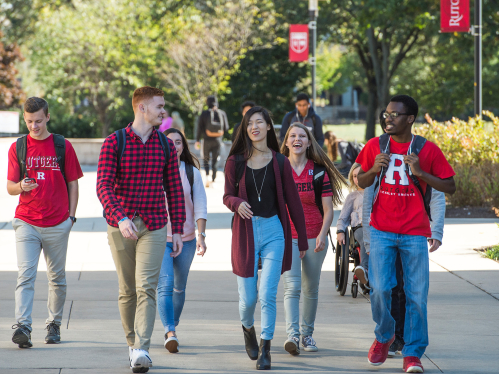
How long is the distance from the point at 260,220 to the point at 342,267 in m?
2.34

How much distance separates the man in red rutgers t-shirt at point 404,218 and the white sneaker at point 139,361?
1.51 metres

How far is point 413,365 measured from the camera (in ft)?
14.8

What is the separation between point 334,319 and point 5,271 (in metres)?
3.97

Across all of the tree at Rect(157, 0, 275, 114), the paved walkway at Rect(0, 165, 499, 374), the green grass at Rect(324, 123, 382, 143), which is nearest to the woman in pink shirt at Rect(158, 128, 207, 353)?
the paved walkway at Rect(0, 165, 499, 374)

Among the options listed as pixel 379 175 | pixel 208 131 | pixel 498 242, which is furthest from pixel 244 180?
pixel 208 131

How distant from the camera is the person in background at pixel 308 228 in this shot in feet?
16.4

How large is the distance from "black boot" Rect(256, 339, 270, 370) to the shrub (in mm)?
8643

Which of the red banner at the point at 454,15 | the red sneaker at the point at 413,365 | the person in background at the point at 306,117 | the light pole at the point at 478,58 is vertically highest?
the red banner at the point at 454,15

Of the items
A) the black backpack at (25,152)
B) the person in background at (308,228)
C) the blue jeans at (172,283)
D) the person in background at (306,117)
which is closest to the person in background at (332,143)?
the person in background at (306,117)

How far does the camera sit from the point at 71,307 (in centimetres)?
632

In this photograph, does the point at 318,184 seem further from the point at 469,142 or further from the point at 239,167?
the point at 469,142

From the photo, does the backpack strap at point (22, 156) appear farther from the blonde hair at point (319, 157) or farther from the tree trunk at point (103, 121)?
the tree trunk at point (103, 121)

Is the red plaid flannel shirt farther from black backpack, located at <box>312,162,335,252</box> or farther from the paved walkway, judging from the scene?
black backpack, located at <box>312,162,335,252</box>

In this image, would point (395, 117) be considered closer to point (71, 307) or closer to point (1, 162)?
point (71, 307)
